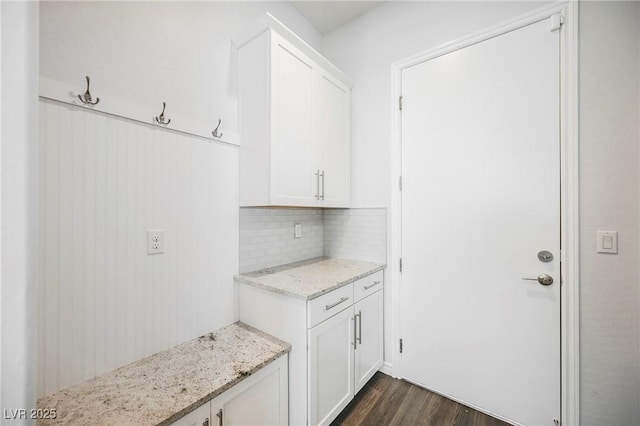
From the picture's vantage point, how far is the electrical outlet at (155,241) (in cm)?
132

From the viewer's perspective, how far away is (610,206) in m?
1.31

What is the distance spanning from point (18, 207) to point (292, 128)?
1.43 m

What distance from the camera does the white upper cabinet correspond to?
1595mm

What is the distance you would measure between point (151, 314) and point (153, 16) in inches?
59.8

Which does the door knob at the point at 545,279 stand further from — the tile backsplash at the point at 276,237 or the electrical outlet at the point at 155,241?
the electrical outlet at the point at 155,241

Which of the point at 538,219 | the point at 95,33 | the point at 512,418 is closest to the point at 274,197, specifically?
the point at 95,33

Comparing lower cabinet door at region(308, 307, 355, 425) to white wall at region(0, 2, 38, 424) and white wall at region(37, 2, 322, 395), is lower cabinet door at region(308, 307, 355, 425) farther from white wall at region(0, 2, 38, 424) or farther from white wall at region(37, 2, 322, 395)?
white wall at region(0, 2, 38, 424)

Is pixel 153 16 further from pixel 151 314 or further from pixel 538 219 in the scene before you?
pixel 538 219

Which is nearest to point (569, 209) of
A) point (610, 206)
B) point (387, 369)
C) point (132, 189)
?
point (610, 206)

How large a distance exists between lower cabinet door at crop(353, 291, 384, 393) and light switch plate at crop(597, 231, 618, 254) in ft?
4.21

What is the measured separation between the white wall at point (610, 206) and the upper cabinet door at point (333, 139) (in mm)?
1440

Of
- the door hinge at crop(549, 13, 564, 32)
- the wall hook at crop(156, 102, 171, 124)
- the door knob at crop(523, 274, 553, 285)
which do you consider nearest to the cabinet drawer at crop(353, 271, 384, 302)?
the door knob at crop(523, 274, 553, 285)

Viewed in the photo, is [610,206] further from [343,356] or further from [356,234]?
[343,356]

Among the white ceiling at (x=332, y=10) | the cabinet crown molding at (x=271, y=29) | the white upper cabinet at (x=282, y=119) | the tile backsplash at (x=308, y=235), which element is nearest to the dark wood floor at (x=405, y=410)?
the tile backsplash at (x=308, y=235)
